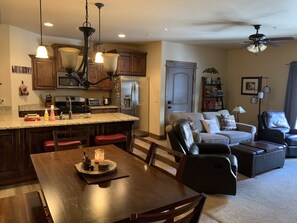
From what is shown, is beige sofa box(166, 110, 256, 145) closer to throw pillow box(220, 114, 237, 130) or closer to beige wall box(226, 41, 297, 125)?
throw pillow box(220, 114, 237, 130)

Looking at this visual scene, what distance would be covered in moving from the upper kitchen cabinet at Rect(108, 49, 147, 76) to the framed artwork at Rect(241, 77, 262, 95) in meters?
3.15

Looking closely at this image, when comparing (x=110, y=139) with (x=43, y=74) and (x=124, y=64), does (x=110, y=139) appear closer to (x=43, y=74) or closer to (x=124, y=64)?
(x=43, y=74)

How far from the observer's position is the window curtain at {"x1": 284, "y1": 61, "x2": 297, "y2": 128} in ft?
19.0

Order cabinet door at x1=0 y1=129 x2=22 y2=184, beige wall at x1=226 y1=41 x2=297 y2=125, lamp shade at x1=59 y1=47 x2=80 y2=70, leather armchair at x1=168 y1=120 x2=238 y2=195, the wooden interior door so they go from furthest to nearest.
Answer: the wooden interior door < beige wall at x1=226 y1=41 x2=297 y2=125 < cabinet door at x1=0 y1=129 x2=22 y2=184 < leather armchair at x1=168 y1=120 x2=238 y2=195 < lamp shade at x1=59 y1=47 x2=80 y2=70

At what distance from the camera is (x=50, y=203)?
4.62 ft

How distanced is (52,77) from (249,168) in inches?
191

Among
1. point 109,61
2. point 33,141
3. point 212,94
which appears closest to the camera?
point 109,61

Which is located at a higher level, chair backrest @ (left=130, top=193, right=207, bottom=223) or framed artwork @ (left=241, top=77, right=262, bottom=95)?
framed artwork @ (left=241, top=77, right=262, bottom=95)

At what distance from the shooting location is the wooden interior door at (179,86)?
6398 mm

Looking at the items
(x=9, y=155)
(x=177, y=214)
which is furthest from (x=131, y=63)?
(x=177, y=214)

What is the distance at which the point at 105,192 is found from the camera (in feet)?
5.19

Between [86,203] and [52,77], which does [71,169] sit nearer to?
[86,203]

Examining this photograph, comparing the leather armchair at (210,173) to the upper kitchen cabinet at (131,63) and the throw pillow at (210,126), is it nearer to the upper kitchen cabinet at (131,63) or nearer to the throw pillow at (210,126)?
the throw pillow at (210,126)

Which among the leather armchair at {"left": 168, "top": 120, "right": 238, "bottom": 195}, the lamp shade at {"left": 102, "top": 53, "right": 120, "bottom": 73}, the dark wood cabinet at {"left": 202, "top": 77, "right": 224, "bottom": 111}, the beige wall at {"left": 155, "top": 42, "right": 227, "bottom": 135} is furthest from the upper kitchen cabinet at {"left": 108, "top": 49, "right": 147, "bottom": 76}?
the lamp shade at {"left": 102, "top": 53, "right": 120, "bottom": 73}
